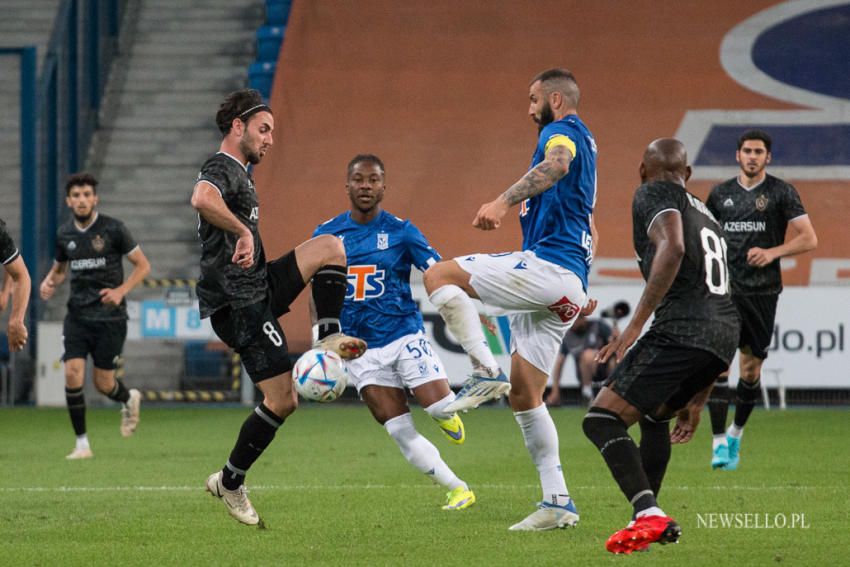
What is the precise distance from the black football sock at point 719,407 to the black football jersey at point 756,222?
2.57ft

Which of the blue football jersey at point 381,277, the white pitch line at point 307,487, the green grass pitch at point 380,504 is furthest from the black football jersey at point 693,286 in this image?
the white pitch line at point 307,487

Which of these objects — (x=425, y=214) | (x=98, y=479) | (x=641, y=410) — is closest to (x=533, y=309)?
(x=641, y=410)

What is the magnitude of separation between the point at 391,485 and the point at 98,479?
86.0 inches

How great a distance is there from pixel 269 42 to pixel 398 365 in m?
14.2

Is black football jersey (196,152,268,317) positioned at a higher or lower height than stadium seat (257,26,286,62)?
lower

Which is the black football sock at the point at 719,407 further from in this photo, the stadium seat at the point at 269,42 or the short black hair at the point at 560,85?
the stadium seat at the point at 269,42

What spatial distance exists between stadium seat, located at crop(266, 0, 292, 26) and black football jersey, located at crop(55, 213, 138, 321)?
1068cm

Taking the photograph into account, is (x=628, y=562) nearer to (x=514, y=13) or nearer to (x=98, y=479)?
(x=98, y=479)

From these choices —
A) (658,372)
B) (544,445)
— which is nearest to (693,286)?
(658,372)

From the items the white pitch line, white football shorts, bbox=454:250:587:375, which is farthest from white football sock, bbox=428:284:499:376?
the white pitch line

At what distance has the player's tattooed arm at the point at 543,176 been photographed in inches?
215

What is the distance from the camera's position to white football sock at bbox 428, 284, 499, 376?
→ 19.1 feet

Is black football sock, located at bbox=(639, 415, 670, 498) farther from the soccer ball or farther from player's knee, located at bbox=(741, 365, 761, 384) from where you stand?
player's knee, located at bbox=(741, 365, 761, 384)

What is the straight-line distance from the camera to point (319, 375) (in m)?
5.71
